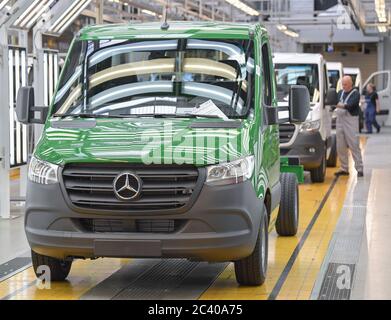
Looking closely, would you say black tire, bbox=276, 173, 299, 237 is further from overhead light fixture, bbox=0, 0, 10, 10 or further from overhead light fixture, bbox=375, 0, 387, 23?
overhead light fixture, bbox=375, 0, 387, 23

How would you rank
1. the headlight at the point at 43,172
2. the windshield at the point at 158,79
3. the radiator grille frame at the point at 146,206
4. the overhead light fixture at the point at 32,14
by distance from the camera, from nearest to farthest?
the radiator grille frame at the point at 146,206 → the headlight at the point at 43,172 → the windshield at the point at 158,79 → the overhead light fixture at the point at 32,14

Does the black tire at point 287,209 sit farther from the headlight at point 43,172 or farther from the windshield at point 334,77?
the windshield at point 334,77

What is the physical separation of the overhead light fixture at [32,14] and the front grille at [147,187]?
5.27 m

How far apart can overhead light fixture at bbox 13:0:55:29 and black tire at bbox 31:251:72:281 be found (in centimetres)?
472

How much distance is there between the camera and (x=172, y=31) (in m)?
8.32

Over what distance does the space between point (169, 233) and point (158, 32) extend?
2196 millimetres

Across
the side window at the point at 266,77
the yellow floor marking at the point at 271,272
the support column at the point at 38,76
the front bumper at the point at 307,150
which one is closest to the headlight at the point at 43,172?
the yellow floor marking at the point at 271,272

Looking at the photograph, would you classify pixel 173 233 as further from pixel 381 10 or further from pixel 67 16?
pixel 381 10

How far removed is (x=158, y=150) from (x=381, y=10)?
21.0 m

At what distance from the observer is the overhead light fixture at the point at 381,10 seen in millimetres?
24127

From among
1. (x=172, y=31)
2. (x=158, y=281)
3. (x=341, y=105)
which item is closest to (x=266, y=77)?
(x=172, y=31)

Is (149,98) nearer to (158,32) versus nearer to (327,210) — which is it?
(158,32)

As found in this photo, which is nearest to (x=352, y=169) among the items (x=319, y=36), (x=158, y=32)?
(x=158, y=32)

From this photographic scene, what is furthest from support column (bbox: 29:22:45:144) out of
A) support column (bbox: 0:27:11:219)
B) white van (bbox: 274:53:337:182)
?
white van (bbox: 274:53:337:182)
